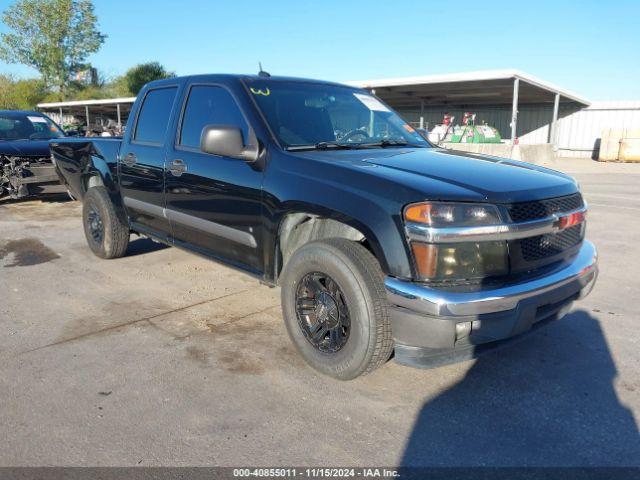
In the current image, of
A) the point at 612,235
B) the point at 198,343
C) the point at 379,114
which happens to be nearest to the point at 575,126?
the point at 612,235

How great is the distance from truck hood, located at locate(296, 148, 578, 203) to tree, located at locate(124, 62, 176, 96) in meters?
45.8

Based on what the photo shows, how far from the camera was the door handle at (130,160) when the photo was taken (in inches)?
186

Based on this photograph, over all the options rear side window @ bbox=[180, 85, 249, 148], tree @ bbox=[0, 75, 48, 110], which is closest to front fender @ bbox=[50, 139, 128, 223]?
rear side window @ bbox=[180, 85, 249, 148]

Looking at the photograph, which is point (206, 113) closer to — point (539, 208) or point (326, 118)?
point (326, 118)

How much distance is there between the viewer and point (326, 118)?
392 centimetres

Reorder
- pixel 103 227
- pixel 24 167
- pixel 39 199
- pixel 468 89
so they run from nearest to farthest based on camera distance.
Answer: pixel 103 227, pixel 24 167, pixel 39 199, pixel 468 89

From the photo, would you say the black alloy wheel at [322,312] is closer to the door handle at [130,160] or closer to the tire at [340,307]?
the tire at [340,307]

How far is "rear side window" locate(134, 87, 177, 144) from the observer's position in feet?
14.6

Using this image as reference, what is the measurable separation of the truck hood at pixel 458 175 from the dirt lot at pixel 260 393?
1.17 m

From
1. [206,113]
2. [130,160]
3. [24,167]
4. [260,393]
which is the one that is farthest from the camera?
[24,167]

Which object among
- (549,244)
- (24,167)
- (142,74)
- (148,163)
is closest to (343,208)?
(549,244)

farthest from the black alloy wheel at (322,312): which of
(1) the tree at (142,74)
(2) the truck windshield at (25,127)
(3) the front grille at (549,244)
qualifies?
(1) the tree at (142,74)

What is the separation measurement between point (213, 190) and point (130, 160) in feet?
4.87

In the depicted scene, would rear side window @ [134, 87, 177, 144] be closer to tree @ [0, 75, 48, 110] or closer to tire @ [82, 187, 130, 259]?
tire @ [82, 187, 130, 259]
